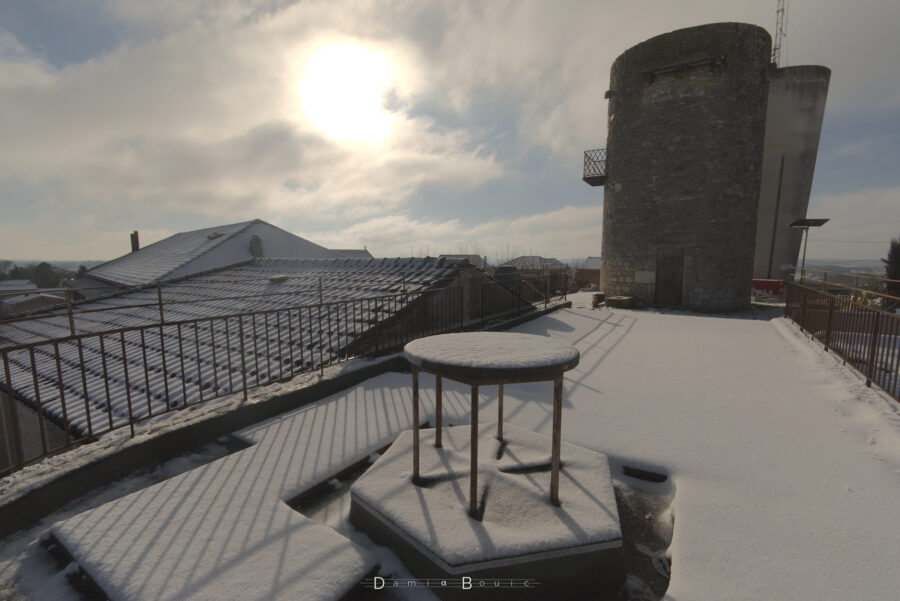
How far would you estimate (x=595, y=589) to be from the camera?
2055 mm

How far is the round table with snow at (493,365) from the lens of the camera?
2.22m

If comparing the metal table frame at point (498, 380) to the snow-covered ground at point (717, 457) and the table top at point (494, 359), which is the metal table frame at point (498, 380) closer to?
the table top at point (494, 359)

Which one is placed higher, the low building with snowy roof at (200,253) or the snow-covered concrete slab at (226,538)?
the low building with snowy roof at (200,253)

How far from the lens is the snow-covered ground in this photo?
6.50 feet

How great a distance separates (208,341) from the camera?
7156 millimetres

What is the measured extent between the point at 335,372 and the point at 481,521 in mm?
3249

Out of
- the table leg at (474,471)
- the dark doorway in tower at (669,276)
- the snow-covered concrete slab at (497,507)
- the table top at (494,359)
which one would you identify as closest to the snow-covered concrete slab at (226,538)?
the snow-covered concrete slab at (497,507)

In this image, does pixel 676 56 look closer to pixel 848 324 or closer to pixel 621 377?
pixel 848 324

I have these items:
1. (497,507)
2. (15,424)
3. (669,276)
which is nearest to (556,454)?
(497,507)

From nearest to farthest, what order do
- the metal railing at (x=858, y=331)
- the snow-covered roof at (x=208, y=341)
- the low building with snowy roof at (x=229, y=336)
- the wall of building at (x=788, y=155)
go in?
the metal railing at (x=858, y=331), the low building with snowy roof at (x=229, y=336), the snow-covered roof at (x=208, y=341), the wall of building at (x=788, y=155)

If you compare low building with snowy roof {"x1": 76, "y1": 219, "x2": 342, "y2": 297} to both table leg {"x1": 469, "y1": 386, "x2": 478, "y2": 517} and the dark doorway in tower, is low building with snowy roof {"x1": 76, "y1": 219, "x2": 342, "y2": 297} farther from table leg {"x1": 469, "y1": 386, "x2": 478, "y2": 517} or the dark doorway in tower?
table leg {"x1": 469, "y1": 386, "x2": 478, "y2": 517}

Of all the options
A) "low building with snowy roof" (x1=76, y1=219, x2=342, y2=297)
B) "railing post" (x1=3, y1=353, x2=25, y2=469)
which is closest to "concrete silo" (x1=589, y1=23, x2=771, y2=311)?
"railing post" (x1=3, y1=353, x2=25, y2=469)

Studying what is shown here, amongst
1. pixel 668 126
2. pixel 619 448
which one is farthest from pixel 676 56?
pixel 619 448

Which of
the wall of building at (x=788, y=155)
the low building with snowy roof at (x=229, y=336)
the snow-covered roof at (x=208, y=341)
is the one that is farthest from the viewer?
the wall of building at (x=788, y=155)
